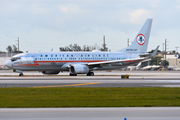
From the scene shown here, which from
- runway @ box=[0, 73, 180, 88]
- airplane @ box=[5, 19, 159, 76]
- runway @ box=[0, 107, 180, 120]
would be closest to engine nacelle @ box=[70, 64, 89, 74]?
airplane @ box=[5, 19, 159, 76]

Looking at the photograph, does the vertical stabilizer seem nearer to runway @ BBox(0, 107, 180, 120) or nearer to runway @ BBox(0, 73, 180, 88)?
runway @ BBox(0, 73, 180, 88)

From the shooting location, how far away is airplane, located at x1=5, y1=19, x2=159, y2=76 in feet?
156

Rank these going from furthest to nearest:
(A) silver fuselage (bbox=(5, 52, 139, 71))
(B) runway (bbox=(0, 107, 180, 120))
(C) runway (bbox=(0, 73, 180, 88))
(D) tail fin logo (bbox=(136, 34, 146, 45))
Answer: (D) tail fin logo (bbox=(136, 34, 146, 45)), (A) silver fuselage (bbox=(5, 52, 139, 71)), (C) runway (bbox=(0, 73, 180, 88)), (B) runway (bbox=(0, 107, 180, 120))

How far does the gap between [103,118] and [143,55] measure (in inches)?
1718

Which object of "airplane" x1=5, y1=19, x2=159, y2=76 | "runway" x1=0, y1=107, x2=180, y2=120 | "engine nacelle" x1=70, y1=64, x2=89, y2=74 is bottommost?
"runway" x1=0, y1=107, x2=180, y2=120

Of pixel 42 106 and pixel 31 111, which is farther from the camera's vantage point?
pixel 42 106

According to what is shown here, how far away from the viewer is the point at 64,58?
49.4 m

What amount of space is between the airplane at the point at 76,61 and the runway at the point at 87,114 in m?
33.4

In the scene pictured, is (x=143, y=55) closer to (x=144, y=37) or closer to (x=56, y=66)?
(x=144, y=37)

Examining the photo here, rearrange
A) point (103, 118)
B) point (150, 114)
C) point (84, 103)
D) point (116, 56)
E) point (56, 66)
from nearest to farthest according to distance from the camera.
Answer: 1. point (103, 118)
2. point (150, 114)
3. point (84, 103)
4. point (56, 66)
5. point (116, 56)

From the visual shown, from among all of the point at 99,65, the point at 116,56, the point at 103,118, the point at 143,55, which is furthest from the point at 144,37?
the point at 103,118

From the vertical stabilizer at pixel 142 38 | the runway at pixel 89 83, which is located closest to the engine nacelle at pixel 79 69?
the vertical stabilizer at pixel 142 38

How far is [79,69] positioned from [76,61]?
2.82 meters

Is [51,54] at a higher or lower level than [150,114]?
higher
